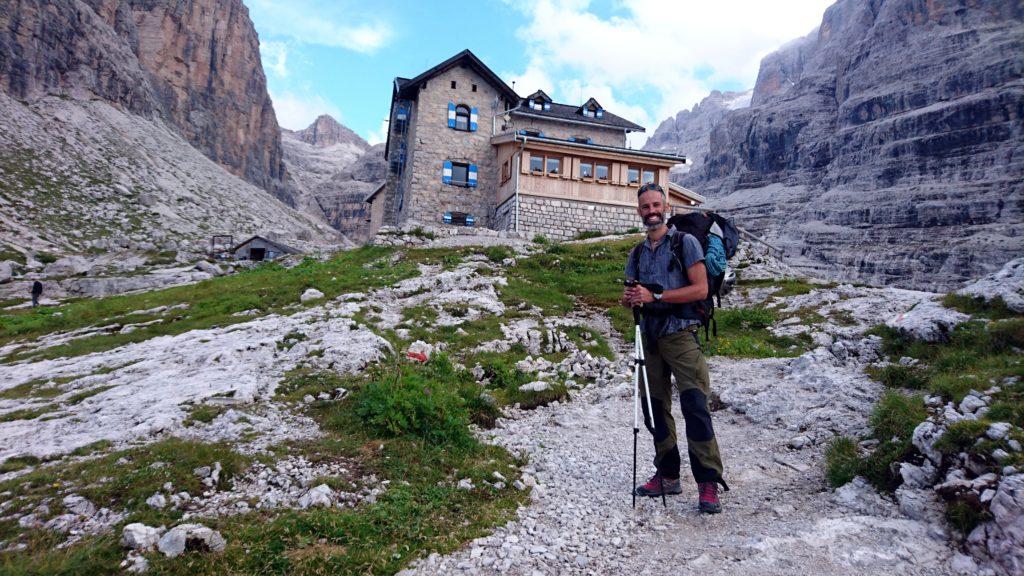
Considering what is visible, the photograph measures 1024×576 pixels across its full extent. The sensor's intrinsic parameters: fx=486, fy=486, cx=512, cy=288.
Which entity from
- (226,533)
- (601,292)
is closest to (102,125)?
(601,292)

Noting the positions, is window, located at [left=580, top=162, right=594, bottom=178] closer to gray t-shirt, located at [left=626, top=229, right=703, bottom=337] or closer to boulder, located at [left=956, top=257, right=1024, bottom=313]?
boulder, located at [left=956, top=257, right=1024, bottom=313]

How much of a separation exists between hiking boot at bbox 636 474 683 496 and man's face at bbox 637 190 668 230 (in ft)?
9.35

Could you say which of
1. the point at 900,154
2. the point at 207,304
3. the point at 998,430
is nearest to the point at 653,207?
the point at 998,430

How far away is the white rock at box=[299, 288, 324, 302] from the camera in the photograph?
15.4 metres

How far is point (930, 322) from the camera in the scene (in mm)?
9180

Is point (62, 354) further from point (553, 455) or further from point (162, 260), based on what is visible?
point (162, 260)

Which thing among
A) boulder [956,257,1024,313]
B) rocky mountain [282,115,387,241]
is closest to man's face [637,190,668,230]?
boulder [956,257,1024,313]

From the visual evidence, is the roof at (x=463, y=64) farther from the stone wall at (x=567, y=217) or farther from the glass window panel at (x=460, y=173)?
the stone wall at (x=567, y=217)

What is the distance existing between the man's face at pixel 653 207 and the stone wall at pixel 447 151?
28.8m

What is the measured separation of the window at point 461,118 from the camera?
113ft

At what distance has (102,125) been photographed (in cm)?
6197

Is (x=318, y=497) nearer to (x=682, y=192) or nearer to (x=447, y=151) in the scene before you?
(x=447, y=151)

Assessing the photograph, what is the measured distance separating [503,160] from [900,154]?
428 ft

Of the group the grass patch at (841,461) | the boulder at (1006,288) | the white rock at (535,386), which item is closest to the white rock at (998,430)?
the grass patch at (841,461)
